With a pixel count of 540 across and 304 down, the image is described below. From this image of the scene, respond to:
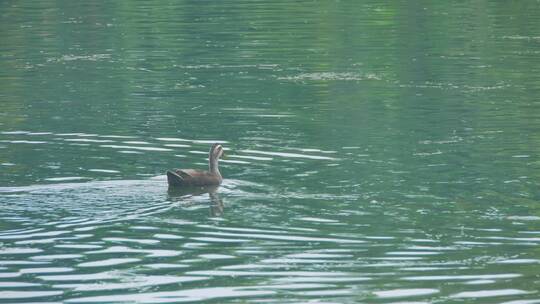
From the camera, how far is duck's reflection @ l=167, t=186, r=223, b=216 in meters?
21.2

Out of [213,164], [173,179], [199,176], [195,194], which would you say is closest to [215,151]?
[213,164]

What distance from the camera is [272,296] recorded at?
15.9m

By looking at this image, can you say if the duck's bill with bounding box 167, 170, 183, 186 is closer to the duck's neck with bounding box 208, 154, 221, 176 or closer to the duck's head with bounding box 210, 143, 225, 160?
the duck's neck with bounding box 208, 154, 221, 176

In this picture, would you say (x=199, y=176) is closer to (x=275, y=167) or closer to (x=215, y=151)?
(x=215, y=151)

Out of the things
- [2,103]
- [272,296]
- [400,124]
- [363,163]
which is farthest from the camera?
[2,103]

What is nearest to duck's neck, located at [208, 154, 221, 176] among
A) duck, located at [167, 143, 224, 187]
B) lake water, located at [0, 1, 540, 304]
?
duck, located at [167, 143, 224, 187]

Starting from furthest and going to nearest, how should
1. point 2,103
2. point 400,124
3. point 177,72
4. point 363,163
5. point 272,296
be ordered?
point 177,72 → point 2,103 → point 400,124 → point 363,163 → point 272,296

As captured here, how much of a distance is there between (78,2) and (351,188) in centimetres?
4323

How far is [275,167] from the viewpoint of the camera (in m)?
23.9

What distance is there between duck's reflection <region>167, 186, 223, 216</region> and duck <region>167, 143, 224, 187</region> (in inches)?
2.7

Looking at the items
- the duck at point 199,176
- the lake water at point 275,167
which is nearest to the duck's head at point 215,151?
the duck at point 199,176

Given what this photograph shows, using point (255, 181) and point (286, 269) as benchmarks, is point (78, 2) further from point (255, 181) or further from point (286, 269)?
point (286, 269)

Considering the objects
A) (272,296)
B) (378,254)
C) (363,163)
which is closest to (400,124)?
(363,163)

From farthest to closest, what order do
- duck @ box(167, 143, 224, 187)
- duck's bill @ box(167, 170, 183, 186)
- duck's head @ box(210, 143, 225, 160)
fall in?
1. duck's head @ box(210, 143, 225, 160)
2. duck @ box(167, 143, 224, 187)
3. duck's bill @ box(167, 170, 183, 186)
